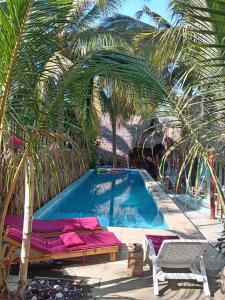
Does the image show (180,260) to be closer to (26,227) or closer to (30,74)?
(26,227)

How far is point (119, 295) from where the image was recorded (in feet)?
15.7

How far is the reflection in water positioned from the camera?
11.7 meters

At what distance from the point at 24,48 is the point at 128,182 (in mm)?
19259

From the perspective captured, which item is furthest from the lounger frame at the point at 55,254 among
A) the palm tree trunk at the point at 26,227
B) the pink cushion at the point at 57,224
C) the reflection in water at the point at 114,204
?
the reflection in water at the point at 114,204

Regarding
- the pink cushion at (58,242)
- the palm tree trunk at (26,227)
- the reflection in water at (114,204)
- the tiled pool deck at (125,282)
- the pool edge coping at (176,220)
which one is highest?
the palm tree trunk at (26,227)

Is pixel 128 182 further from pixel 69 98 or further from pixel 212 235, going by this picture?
pixel 69 98

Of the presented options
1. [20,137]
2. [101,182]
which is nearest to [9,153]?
[20,137]

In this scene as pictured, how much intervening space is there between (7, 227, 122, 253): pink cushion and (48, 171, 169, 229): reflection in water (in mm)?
3419

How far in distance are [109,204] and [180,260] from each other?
9829mm

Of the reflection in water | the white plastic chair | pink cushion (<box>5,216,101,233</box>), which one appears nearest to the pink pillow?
pink cushion (<box>5,216,101,233</box>)

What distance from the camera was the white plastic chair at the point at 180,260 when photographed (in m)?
5.05

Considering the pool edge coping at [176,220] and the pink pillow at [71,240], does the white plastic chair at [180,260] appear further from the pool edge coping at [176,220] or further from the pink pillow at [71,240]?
the pool edge coping at [176,220]

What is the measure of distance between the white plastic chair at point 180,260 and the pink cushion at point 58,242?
0.96 metres

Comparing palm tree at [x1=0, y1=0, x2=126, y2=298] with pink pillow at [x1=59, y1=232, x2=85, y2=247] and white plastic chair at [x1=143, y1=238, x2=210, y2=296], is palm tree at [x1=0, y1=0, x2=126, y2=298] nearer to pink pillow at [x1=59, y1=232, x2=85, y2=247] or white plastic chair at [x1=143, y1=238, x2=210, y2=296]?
white plastic chair at [x1=143, y1=238, x2=210, y2=296]
